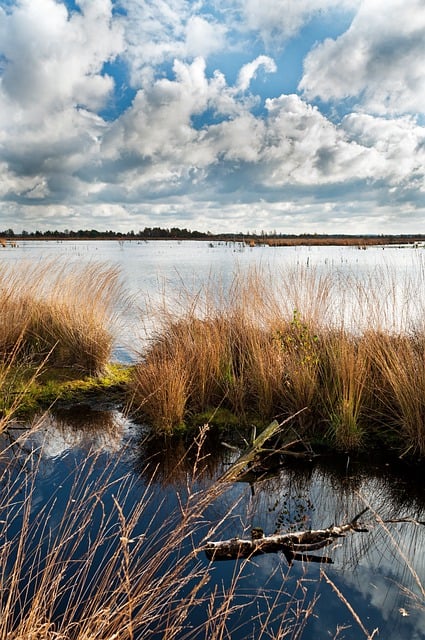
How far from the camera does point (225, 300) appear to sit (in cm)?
764

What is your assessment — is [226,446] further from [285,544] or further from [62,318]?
[62,318]

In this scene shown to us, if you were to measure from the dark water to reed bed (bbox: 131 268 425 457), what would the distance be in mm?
545

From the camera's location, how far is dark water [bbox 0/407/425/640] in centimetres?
303

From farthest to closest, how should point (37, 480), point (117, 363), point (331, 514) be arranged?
point (117, 363) < point (37, 480) < point (331, 514)

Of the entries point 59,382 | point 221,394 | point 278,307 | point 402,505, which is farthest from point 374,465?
point 59,382

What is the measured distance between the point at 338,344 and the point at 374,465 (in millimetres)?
1611

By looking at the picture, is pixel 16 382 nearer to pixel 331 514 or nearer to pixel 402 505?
pixel 331 514

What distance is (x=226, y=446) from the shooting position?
5645 millimetres

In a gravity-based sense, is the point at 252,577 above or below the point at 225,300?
below

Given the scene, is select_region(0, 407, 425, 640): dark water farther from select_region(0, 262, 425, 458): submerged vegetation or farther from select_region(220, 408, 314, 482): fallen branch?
select_region(0, 262, 425, 458): submerged vegetation

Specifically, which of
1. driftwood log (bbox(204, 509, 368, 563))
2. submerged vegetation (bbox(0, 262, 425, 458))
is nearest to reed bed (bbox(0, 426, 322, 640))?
driftwood log (bbox(204, 509, 368, 563))

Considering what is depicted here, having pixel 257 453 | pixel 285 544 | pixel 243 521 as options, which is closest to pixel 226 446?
pixel 257 453

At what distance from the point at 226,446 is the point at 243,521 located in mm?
1584

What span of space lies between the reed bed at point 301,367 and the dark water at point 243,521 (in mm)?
545
